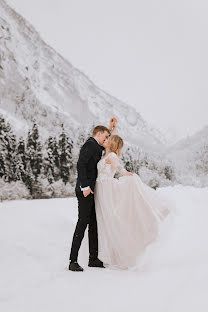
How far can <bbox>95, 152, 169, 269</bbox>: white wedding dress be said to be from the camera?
2.76 metres

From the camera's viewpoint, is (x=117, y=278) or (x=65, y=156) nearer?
(x=117, y=278)

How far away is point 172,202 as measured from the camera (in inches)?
123

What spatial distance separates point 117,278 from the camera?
2.36 m

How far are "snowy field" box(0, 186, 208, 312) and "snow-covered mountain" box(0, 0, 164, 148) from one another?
25.6 ft

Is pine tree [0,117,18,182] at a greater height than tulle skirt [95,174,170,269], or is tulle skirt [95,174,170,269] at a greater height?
pine tree [0,117,18,182]

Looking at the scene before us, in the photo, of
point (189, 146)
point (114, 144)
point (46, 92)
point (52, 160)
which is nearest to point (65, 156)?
point (52, 160)

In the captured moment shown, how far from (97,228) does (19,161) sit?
7305 mm

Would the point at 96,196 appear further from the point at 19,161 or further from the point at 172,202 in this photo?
the point at 19,161

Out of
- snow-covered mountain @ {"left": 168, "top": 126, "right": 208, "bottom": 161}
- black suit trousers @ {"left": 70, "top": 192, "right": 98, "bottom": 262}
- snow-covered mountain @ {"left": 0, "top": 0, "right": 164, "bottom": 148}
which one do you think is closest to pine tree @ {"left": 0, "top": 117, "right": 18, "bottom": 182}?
snow-covered mountain @ {"left": 0, "top": 0, "right": 164, "bottom": 148}

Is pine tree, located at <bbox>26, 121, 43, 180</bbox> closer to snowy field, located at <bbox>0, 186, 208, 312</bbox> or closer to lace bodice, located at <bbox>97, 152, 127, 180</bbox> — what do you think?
snowy field, located at <bbox>0, 186, 208, 312</bbox>

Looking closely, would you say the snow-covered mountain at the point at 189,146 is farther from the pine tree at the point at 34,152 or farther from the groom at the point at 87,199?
the groom at the point at 87,199

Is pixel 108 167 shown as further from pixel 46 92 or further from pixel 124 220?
pixel 46 92

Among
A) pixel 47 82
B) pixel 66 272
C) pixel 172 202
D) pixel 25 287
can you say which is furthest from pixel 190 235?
pixel 47 82

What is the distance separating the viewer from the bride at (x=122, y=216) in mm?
2766
